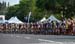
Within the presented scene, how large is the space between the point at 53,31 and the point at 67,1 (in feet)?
68.7

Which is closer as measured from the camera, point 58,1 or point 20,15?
point 58,1

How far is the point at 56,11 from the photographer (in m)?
78.1

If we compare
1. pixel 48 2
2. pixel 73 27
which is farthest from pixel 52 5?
pixel 73 27

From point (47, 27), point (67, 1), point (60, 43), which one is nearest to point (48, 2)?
point (67, 1)

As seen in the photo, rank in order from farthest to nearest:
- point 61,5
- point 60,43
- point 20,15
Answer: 1. point 20,15
2. point 61,5
3. point 60,43

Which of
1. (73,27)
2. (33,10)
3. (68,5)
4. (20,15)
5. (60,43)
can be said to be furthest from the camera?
(20,15)

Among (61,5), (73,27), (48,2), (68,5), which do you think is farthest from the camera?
(48,2)

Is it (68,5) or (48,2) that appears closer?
(68,5)

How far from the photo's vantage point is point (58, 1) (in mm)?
75625

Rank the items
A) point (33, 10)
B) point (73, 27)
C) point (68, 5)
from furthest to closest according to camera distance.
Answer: point (33, 10) < point (68, 5) < point (73, 27)

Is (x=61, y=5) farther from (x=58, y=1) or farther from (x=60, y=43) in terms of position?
(x=60, y=43)

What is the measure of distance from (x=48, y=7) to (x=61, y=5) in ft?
18.5

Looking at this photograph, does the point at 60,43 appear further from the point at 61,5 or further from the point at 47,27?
the point at 61,5

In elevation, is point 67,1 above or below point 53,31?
above
